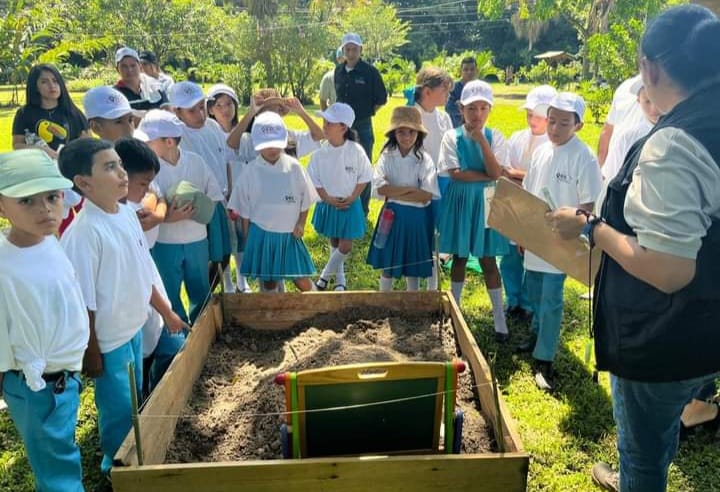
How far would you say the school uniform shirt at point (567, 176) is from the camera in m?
3.47

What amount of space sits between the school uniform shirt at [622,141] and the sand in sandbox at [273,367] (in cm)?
150

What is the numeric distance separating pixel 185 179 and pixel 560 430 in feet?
9.20

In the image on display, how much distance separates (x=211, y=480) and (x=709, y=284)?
5.74 feet

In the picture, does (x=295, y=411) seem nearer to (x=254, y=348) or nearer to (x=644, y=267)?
(x=644, y=267)

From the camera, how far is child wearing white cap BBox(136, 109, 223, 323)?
12.0ft

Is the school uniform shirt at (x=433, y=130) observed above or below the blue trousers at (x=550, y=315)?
above

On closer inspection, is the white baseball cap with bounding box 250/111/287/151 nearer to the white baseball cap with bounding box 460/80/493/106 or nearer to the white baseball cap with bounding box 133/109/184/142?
the white baseball cap with bounding box 133/109/184/142

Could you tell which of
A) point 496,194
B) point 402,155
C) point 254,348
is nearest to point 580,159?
point 496,194

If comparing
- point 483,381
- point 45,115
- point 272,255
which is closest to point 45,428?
point 483,381

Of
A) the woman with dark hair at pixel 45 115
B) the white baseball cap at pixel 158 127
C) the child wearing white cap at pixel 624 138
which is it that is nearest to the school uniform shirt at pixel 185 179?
the white baseball cap at pixel 158 127

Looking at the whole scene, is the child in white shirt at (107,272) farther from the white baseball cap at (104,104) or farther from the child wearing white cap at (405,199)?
the child wearing white cap at (405,199)

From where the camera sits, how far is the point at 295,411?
2.11 metres

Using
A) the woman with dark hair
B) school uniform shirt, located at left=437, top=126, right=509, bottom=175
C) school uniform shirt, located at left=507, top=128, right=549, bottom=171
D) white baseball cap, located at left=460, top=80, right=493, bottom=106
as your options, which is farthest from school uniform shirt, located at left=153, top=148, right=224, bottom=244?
school uniform shirt, located at left=507, top=128, right=549, bottom=171

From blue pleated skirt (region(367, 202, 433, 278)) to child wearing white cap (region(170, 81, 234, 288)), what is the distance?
124 cm
